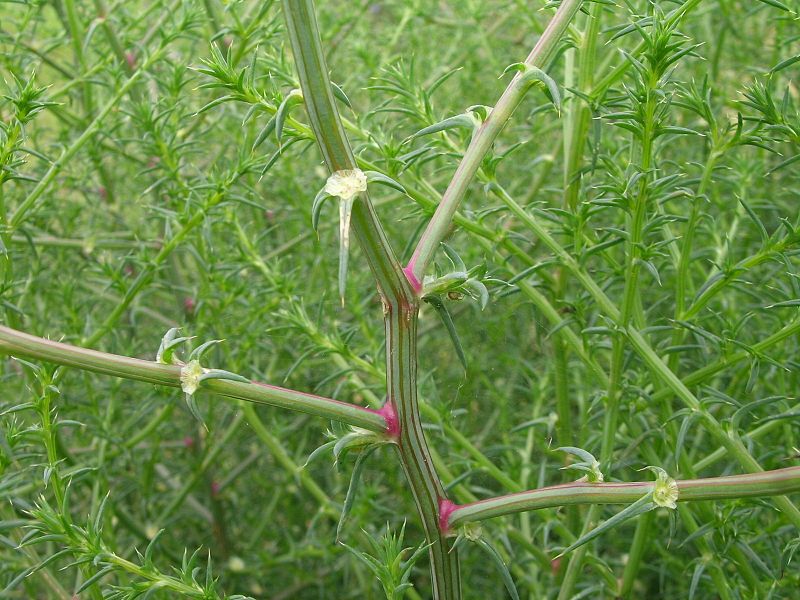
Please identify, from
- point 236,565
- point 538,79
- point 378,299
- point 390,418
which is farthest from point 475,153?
point 236,565

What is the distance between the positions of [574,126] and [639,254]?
0.25m

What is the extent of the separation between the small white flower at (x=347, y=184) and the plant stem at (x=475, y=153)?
0.09 m

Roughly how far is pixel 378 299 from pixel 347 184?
0.90 metres

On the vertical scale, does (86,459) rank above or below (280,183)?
below

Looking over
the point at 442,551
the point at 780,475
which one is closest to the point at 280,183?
the point at 442,551

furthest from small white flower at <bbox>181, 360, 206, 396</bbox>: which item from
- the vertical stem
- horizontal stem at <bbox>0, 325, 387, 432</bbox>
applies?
the vertical stem

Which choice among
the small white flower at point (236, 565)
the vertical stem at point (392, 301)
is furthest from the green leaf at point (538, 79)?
the small white flower at point (236, 565)

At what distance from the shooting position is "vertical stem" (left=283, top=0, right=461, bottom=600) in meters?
0.60

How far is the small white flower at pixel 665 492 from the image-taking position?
657mm

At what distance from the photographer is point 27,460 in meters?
1.32

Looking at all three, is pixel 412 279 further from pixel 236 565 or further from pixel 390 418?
pixel 236 565

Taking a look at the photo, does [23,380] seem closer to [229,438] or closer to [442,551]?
[229,438]

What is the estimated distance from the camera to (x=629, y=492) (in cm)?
67

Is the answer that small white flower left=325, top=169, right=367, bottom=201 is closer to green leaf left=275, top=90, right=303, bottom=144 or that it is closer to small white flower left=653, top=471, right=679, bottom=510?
green leaf left=275, top=90, right=303, bottom=144
